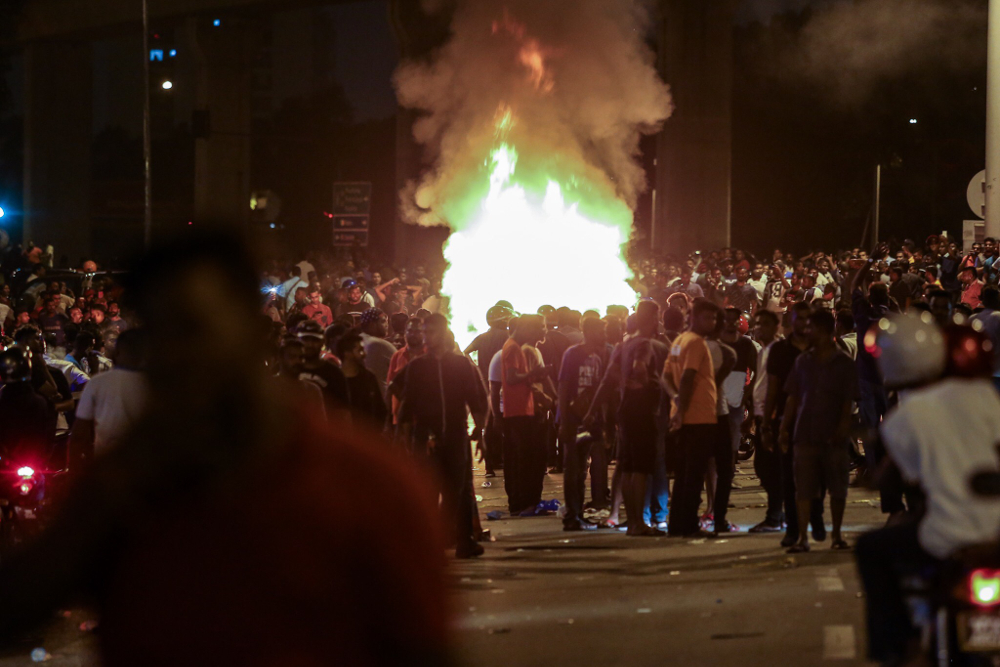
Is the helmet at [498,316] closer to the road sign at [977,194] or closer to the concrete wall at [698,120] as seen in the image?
the road sign at [977,194]

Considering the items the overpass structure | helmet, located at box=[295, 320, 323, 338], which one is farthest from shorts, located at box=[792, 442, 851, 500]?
the overpass structure

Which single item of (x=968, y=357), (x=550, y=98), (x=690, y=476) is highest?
(x=550, y=98)

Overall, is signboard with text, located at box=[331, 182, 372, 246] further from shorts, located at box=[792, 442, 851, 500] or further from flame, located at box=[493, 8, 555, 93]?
shorts, located at box=[792, 442, 851, 500]

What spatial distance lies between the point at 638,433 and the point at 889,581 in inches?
243

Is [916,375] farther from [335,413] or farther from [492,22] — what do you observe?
→ [492,22]

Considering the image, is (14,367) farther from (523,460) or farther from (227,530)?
(227,530)

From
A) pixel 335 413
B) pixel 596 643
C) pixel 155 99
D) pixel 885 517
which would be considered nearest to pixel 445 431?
pixel 335 413

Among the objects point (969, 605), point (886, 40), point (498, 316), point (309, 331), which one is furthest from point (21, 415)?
point (886, 40)

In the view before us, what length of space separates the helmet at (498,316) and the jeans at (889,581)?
10.1 metres

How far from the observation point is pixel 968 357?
5367mm

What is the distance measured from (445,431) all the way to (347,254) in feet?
86.2

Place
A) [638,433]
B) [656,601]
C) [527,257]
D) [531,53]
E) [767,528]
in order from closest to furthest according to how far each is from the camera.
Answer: [656,601]
[638,433]
[767,528]
[527,257]
[531,53]

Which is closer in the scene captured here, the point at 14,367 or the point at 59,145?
the point at 14,367

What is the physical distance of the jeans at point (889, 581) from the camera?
5.39m
